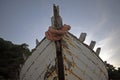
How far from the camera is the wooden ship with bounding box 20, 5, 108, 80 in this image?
16.1 ft

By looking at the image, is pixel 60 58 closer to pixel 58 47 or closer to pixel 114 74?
pixel 58 47

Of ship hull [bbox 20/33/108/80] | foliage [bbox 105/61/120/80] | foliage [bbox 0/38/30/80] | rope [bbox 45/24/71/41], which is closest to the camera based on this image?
rope [bbox 45/24/71/41]

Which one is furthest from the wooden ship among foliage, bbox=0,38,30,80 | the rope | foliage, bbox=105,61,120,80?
foliage, bbox=105,61,120,80

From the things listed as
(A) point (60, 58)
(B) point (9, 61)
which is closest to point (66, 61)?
(A) point (60, 58)

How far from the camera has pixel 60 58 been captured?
4.93 metres

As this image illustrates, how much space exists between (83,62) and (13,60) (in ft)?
33.7

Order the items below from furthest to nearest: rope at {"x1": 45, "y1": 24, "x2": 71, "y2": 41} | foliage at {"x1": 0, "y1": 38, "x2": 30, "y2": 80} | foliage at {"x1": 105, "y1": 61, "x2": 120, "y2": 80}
A: foliage at {"x1": 105, "y1": 61, "x2": 120, "y2": 80} → foliage at {"x1": 0, "y1": 38, "x2": 30, "y2": 80} → rope at {"x1": 45, "y1": 24, "x2": 71, "y2": 41}

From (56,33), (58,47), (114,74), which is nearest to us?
(56,33)

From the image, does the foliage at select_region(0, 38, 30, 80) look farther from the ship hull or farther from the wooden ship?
the wooden ship

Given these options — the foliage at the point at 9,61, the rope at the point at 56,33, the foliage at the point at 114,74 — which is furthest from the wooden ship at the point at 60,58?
the foliage at the point at 114,74

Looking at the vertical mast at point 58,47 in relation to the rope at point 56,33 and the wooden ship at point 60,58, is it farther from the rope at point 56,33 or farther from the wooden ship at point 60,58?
the rope at point 56,33

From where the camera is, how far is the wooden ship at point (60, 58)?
492 centimetres

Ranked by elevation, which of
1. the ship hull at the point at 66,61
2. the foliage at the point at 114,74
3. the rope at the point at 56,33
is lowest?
the ship hull at the point at 66,61

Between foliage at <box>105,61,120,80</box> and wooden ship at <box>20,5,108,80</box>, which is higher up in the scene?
foliage at <box>105,61,120,80</box>
